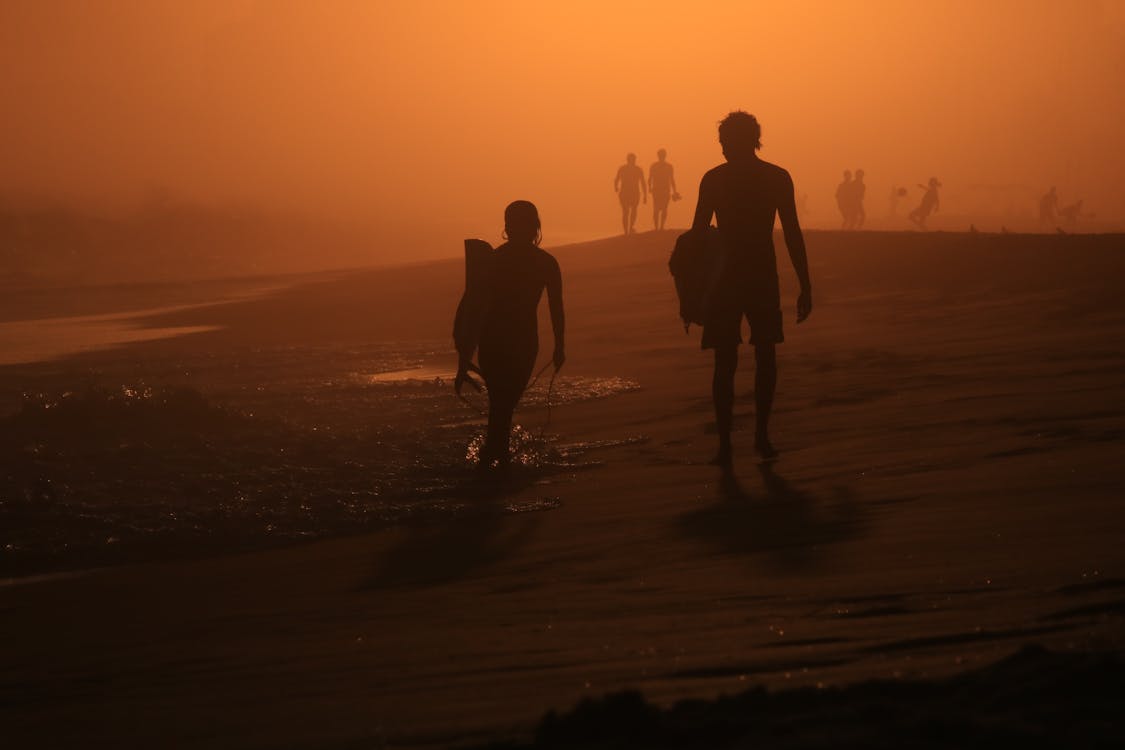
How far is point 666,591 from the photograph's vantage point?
4879 mm

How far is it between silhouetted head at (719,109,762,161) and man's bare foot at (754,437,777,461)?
5.30 ft

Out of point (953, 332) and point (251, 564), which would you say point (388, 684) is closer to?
point (251, 564)

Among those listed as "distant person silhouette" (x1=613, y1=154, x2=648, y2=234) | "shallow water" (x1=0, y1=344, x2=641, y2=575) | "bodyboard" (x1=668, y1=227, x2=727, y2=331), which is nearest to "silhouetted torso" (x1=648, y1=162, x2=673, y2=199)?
"distant person silhouette" (x1=613, y1=154, x2=648, y2=234)

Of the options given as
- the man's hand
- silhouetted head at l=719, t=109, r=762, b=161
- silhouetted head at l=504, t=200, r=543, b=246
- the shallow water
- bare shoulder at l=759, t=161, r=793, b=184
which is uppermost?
silhouetted head at l=719, t=109, r=762, b=161

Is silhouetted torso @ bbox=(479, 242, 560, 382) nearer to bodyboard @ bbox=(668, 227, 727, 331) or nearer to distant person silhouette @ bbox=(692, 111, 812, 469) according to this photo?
bodyboard @ bbox=(668, 227, 727, 331)

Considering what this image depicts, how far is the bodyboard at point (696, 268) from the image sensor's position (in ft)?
27.7

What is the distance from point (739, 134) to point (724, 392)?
4.83 ft

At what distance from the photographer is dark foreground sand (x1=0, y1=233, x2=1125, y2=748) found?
3.46 meters

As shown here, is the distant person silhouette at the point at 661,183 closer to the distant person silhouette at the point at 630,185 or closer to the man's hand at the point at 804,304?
the distant person silhouette at the point at 630,185

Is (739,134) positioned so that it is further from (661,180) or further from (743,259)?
(661,180)

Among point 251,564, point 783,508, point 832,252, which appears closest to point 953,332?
point 783,508

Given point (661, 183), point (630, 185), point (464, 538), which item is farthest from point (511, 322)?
point (630, 185)

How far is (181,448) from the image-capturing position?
33.9 feet

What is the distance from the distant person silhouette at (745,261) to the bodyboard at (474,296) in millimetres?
1357
